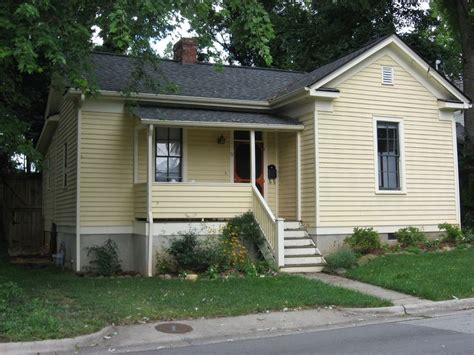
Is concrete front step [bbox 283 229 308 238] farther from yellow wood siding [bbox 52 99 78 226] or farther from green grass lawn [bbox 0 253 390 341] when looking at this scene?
yellow wood siding [bbox 52 99 78 226]

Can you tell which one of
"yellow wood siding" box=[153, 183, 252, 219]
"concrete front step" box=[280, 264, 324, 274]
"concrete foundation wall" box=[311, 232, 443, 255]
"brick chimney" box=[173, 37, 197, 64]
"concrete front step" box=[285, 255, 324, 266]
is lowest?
"concrete front step" box=[280, 264, 324, 274]

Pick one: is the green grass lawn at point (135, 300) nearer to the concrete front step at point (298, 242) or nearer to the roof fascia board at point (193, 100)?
the concrete front step at point (298, 242)

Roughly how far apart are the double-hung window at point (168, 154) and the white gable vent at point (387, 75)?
5866mm

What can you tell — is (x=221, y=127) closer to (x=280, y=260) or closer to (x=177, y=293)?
(x=280, y=260)

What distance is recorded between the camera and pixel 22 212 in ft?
72.2

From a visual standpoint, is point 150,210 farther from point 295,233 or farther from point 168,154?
point 295,233

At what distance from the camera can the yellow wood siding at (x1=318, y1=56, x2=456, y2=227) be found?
1476cm

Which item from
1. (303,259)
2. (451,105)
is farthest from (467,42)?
(303,259)

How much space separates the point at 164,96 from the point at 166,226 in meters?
3.70

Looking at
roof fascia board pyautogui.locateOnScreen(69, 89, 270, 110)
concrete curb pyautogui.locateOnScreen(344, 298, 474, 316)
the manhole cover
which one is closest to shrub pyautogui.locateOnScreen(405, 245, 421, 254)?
concrete curb pyautogui.locateOnScreen(344, 298, 474, 316)

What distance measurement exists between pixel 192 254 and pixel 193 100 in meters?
4.59

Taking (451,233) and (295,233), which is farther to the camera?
(451,233)

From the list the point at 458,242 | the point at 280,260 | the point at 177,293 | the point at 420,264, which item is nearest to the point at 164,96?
the point at 280,260

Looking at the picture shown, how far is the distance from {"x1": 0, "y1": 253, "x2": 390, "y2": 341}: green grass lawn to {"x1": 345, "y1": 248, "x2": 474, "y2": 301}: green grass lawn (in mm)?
1178
